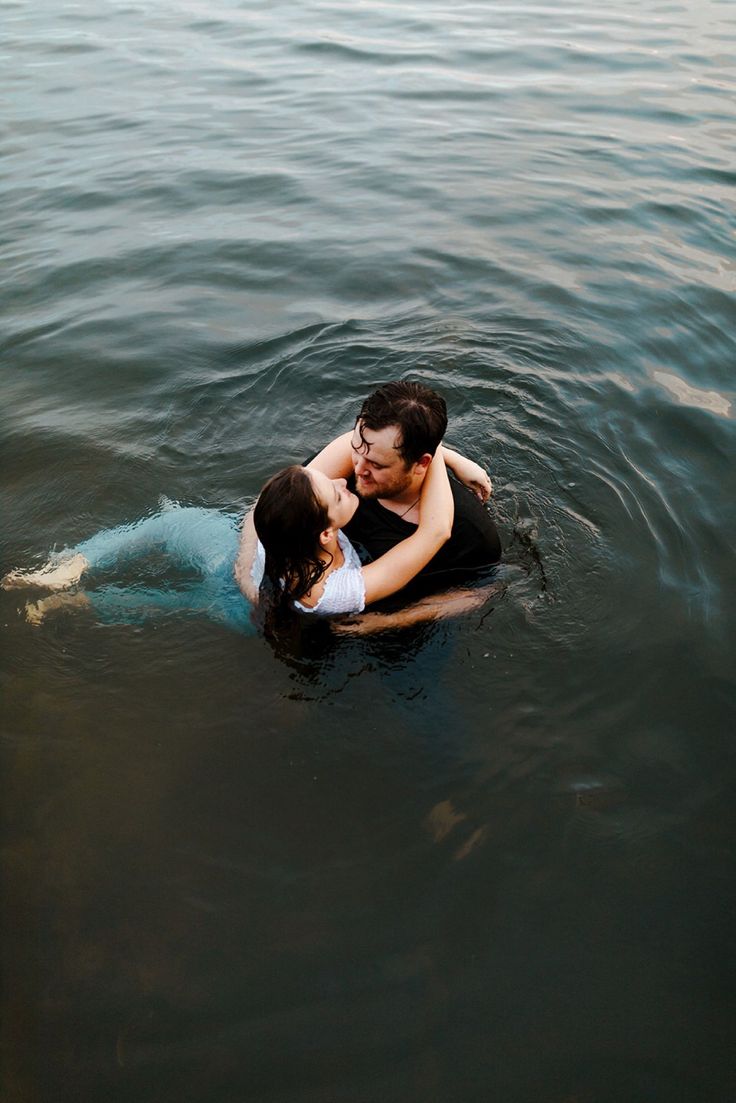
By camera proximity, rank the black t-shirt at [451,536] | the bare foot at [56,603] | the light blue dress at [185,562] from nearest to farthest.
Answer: the black t-shirt at [451,536]
the light blue dress at [185,562]
the bare foot at [56,603]

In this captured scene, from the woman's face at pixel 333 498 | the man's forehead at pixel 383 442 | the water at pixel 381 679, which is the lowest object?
the water at pixel 381 679

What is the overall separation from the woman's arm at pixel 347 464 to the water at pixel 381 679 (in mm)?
575

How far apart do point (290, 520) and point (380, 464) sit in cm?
79

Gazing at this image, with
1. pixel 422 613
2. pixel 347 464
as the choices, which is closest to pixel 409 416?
pixel 347 464

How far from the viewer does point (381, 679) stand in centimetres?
516

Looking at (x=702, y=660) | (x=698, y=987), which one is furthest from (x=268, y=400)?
(x=698, y=987)

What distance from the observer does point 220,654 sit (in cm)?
527

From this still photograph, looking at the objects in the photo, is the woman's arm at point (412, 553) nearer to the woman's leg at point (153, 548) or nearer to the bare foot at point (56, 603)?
the woman's leg at point (153, 548)

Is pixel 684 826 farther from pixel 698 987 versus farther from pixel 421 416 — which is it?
pixel 421 416

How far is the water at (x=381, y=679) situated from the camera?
3568 millimetres

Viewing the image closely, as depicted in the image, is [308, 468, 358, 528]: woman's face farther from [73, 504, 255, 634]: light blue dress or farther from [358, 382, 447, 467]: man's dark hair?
[73, 504, 255, 634]: light blue dress

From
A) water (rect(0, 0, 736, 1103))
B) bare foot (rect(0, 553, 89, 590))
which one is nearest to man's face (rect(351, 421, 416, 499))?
water (rect(0, 0, 736, 1103))

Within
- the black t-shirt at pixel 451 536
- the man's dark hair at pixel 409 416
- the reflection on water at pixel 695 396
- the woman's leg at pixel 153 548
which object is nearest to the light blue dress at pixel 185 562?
the woman's leg at pixel 153 548

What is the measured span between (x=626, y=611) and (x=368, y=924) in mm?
2580
